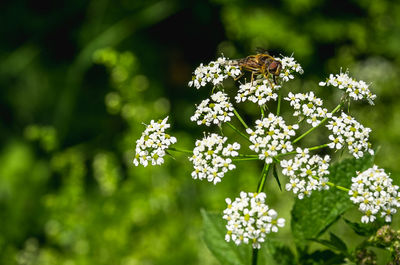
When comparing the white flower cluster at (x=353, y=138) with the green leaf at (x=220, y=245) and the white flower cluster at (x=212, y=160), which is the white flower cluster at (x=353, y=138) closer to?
the white flower cluster at (x=212, y=160)

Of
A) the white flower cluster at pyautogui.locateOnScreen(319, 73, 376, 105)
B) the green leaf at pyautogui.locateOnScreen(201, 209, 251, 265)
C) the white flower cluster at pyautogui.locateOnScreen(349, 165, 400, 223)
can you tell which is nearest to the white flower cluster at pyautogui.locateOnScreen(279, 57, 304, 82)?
the white flower cluster at pyautogui.locateOnScreen(319, 73, 376, 105)

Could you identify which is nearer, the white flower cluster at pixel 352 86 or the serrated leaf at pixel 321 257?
the serrated leaf at pixel 321 257

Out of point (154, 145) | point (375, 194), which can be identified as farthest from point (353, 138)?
point (154, 145)

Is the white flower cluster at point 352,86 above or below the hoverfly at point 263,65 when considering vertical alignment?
below

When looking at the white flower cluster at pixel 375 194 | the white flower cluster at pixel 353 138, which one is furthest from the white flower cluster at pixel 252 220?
the white flower cluster at pixel 353 138

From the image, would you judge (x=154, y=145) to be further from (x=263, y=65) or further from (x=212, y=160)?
(x=263, y=65)
